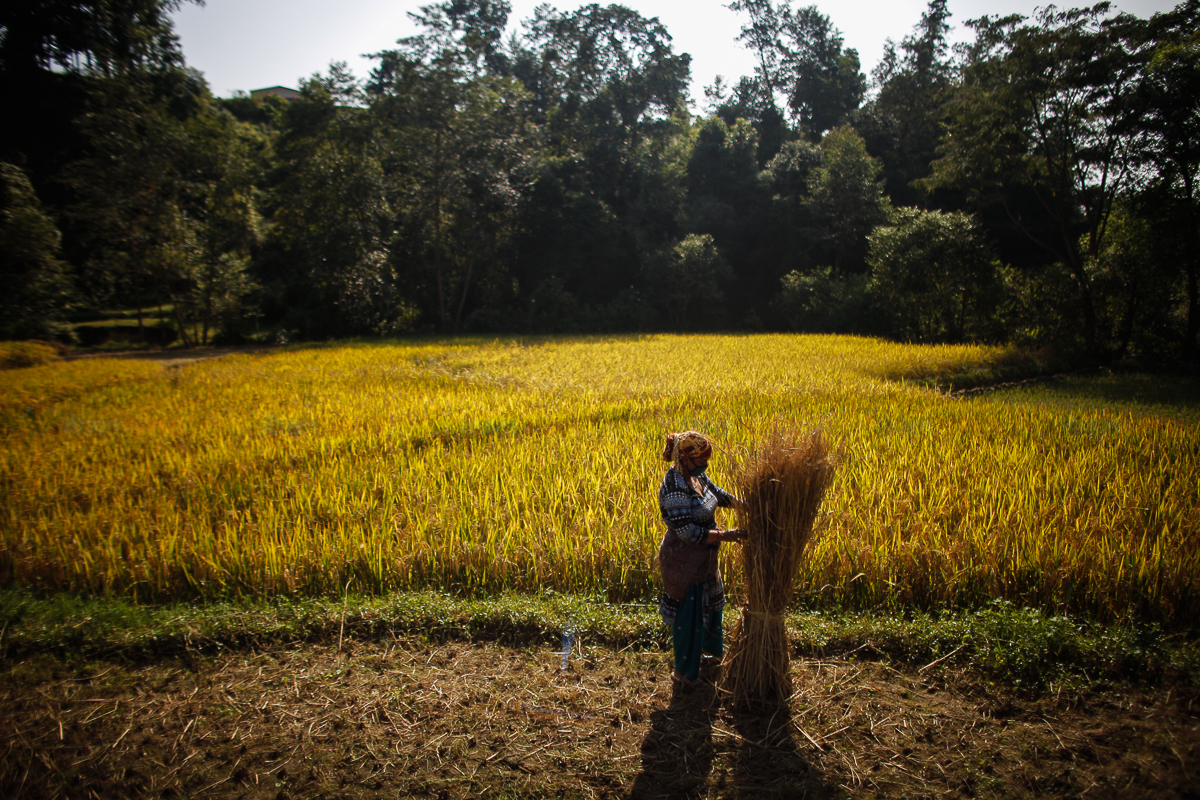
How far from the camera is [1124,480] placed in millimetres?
4234

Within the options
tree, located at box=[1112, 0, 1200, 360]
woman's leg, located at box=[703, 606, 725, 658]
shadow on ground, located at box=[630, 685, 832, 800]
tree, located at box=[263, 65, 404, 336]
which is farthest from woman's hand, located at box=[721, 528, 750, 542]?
tree, located at box=[263, 65, 404, 336]

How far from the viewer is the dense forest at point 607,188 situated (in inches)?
498

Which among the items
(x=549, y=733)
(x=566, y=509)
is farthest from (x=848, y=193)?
(x=549, y=733)

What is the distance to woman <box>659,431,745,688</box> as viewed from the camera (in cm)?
224

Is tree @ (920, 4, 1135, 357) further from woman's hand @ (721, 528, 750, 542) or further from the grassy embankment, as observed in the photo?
woman's hand @ (721, 528, 750, 542)

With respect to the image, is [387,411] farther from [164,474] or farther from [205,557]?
[205,557]

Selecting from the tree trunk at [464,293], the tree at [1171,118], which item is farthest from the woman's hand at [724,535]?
the tree trunk at [464,293]

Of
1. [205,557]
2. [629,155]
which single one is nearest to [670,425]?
[205,557]

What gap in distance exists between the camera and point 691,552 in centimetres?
233

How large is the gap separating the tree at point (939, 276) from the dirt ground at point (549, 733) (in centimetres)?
1663

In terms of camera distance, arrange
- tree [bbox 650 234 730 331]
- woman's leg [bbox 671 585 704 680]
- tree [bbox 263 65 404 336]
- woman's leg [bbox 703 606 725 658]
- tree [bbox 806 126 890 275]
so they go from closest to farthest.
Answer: woman's leg [bbox 671 585 704 680], woman's leg [bbox 703 606 725 658], tree [bbox 263 65 404 336], tree [bbox 806 126 890 275], tree [bbox 650 234 730 331]

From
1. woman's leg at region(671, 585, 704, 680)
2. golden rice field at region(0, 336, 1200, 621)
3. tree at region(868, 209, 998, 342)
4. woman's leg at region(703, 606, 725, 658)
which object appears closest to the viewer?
woman's leg at region(671, 585, 704, 680)

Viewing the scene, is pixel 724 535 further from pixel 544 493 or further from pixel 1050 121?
pixel 1050 121

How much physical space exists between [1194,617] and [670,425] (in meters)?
4.33
